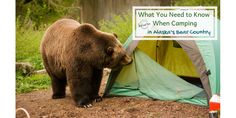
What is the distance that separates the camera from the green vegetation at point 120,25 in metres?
4.93

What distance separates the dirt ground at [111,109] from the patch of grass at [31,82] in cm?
5

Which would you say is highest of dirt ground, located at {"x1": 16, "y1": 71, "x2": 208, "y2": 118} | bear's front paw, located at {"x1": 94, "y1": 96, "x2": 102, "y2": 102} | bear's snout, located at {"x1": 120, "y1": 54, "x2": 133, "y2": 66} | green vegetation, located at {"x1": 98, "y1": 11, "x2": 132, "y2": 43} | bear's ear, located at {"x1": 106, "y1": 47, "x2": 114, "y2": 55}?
green vegetation, located at {"x1": 98, "y1": 11, "x2": 132, "y2": 43}

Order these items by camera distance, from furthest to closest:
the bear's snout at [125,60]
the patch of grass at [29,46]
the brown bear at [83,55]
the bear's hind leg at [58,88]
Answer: the bear's hind leg at [58,88]
the bear's snout at [125,60]
the brown bear at [83,55]
the patch of grass at [29,46]

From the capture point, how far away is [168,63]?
5.43 m

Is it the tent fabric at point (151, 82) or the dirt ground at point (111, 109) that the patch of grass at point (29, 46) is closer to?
the dirt ground at point (111, 109)

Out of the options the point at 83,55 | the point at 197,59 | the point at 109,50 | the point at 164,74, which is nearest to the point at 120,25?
the point at 109,50

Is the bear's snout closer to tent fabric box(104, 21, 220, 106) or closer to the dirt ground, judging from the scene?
tent fabric box(104, 21, 220, 106)

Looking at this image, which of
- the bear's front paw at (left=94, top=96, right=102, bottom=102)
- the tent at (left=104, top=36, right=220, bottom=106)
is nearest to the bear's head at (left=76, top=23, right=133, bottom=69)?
the tent at (left=104, top=36, right=220, bottom=106)

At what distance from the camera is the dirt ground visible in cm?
491

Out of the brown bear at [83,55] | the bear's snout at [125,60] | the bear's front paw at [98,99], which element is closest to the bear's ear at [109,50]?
the brown bear at [83,55]

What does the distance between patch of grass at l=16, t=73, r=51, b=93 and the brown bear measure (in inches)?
6.4

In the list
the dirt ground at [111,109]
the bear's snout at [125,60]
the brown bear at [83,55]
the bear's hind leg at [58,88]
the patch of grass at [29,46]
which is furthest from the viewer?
the bear's hind leg at [58,88]
